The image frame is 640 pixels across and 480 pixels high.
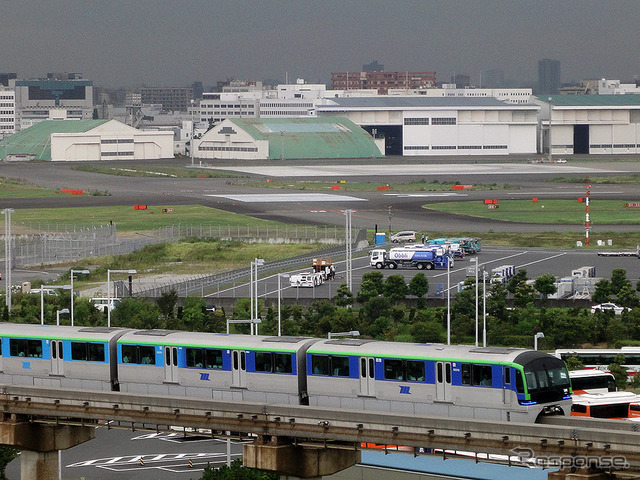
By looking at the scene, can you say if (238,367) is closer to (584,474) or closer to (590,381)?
(584,474)

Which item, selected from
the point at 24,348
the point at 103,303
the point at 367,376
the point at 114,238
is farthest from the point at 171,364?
the point at 114,238

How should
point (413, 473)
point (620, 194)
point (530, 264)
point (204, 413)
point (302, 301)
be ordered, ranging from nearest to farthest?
point (204, 413), point (413, 473), point (302, 301), point (530, 264), point (620, 194)

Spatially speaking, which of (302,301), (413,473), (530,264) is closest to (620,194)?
(530,264)

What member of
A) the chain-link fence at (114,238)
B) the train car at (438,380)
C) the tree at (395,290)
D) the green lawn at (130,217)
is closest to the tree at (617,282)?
the tree at (395,290)

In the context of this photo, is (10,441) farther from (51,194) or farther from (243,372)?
(51,194)

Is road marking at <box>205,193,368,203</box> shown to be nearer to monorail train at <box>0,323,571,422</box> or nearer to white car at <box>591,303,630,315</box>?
white car at <box>591,303,630,315</box>

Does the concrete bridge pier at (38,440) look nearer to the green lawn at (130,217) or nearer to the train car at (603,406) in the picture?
the train car at (603,406)
